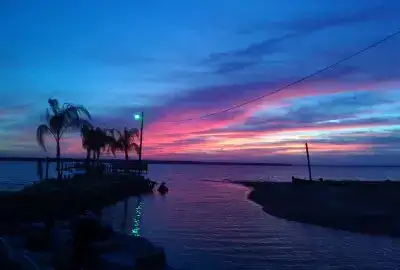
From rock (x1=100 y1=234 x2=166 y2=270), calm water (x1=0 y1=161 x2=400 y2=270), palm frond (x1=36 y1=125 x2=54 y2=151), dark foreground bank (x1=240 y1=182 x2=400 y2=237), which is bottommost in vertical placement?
calm water (x1=0 y1=161 x2=400 y2=270)

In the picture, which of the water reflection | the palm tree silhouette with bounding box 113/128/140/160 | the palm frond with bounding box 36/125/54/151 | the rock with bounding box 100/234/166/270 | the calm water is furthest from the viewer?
the palm tree silhouette with bounding box 113/128/140/160

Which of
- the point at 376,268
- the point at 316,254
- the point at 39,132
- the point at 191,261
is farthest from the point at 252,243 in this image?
the point at 39,132

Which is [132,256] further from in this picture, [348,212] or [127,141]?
[127,141]

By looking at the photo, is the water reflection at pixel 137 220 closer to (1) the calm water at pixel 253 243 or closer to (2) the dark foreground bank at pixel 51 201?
(1) the calm water at pixel 253 243

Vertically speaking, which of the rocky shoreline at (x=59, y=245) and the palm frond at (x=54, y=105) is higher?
the palm frond at (x=54, y=105)

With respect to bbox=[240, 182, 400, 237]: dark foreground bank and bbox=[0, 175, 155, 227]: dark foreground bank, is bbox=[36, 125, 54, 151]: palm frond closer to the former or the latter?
bbox=[0, 175, 155, 227]: dark foreground bank

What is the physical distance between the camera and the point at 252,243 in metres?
18.4

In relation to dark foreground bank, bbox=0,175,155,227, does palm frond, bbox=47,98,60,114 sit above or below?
above

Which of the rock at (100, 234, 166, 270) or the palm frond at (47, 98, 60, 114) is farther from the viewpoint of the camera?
the palm frond at (47, 98, 60, 114)

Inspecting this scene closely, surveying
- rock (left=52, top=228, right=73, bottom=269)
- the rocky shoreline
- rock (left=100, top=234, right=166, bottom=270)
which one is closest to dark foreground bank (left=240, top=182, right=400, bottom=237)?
rock (left=100, top=234, right=166, bottom=270)

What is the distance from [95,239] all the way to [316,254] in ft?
28.5

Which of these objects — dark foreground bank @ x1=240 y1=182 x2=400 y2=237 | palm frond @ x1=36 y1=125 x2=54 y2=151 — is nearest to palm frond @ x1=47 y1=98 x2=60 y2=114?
palm frond @ x1=36 y1=125 x2=54 y2=151

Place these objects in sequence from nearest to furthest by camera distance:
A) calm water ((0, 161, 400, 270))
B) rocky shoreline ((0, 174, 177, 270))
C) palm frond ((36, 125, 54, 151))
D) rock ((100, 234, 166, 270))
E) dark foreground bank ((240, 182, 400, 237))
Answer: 1. rocky shoreline ((0, 174, 177, 270))
2. rock ((100, 234, 166, 270))
3. calm water ((0, 161, 400, 270))
4. dark foreground bank ((240, 182, 400, 237))
5. palm frond ((36, 125, 54, 151))

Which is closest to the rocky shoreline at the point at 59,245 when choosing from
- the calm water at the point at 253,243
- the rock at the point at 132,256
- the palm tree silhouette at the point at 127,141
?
the rock at the point at 132,256
